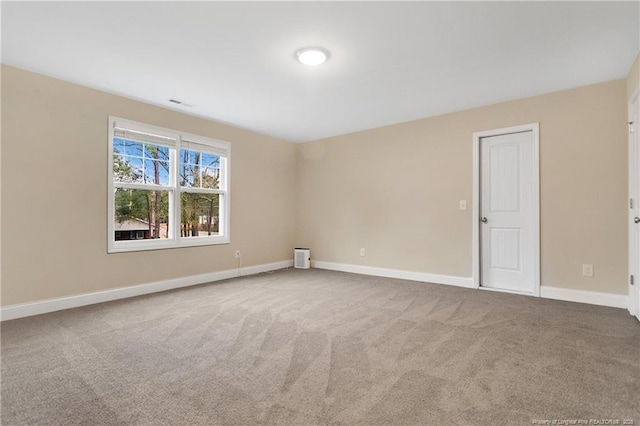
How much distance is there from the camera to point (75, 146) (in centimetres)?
354

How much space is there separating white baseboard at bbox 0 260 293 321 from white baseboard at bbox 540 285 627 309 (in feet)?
13.9

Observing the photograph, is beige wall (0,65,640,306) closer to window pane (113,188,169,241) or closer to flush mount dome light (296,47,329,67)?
window pane (113,188,169,241)

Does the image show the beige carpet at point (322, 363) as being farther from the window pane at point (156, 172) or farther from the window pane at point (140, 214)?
the window pane at point (156, 172)

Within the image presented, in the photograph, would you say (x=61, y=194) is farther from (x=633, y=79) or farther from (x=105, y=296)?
(x=633, y=79)

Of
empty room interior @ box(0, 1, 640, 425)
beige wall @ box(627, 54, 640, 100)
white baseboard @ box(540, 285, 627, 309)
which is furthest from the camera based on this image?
white baseboard @ box(540, 285, 627, 309)

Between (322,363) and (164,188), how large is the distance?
10.9ft

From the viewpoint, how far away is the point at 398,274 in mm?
5090

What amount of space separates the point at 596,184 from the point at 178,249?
17.1ft

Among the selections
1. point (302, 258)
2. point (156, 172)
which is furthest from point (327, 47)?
point (302, 258)

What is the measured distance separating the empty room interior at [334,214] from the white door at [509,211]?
0.03 meters

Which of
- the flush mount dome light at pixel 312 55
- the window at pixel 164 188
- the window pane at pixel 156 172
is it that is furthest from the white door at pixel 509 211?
the window pane at pixel 156 172

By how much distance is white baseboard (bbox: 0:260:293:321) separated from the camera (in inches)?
124

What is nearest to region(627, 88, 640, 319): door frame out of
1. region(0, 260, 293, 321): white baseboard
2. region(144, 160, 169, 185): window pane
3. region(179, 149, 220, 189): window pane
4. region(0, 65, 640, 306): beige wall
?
region(0, 65, 640, 306): beige wall

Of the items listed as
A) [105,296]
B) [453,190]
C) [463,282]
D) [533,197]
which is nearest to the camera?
[105,296]
